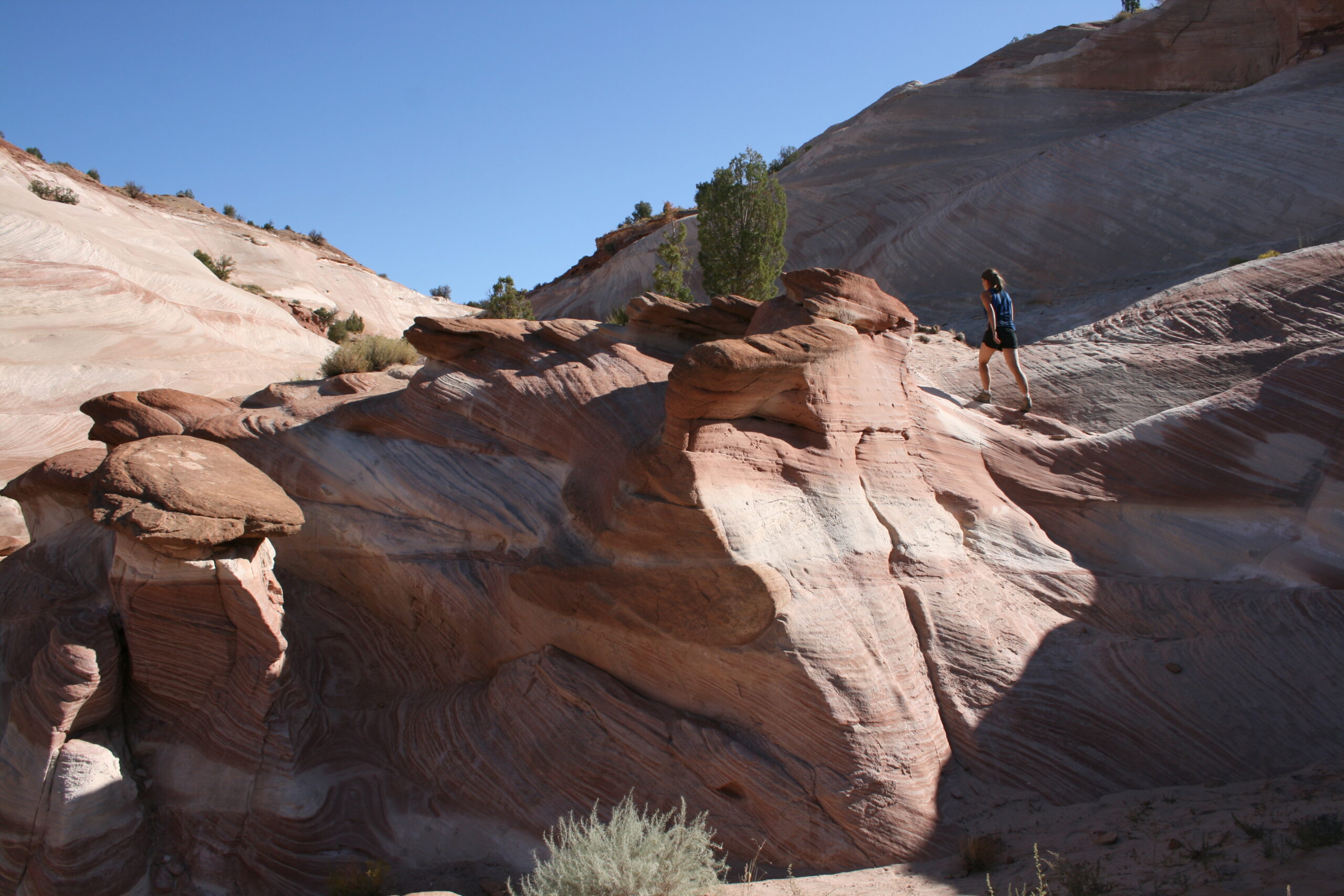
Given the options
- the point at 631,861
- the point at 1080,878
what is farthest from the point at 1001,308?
the point at 631,861

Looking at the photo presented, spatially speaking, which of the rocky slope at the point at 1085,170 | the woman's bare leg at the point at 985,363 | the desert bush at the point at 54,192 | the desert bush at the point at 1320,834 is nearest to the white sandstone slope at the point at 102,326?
the desert bush at the point at 54,192

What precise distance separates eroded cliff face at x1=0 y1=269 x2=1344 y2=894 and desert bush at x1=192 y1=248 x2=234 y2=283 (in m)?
24.4

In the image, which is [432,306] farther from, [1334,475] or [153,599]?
[1334,475]

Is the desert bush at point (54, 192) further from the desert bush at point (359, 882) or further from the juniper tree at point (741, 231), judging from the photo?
the desert bush at point (359, 882)

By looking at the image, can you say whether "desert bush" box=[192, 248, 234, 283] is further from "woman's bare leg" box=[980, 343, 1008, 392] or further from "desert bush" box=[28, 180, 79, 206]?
"woman's bare leg" box=[980, 343, 1008, 392]

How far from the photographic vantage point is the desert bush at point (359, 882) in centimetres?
658

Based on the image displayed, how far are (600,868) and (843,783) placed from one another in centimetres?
187

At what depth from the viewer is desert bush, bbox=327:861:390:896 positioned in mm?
6582

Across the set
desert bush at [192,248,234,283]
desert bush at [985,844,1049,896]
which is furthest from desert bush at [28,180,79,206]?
desert bush at [985,844,1049,896]

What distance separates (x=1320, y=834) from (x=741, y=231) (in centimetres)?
1480

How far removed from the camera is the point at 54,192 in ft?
90.3

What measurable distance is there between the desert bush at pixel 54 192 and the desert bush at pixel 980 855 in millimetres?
30000

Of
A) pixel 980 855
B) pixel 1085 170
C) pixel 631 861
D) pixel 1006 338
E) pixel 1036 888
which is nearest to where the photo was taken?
pixel 1036 888

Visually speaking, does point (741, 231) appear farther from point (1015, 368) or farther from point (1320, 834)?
point (1320, 834)
